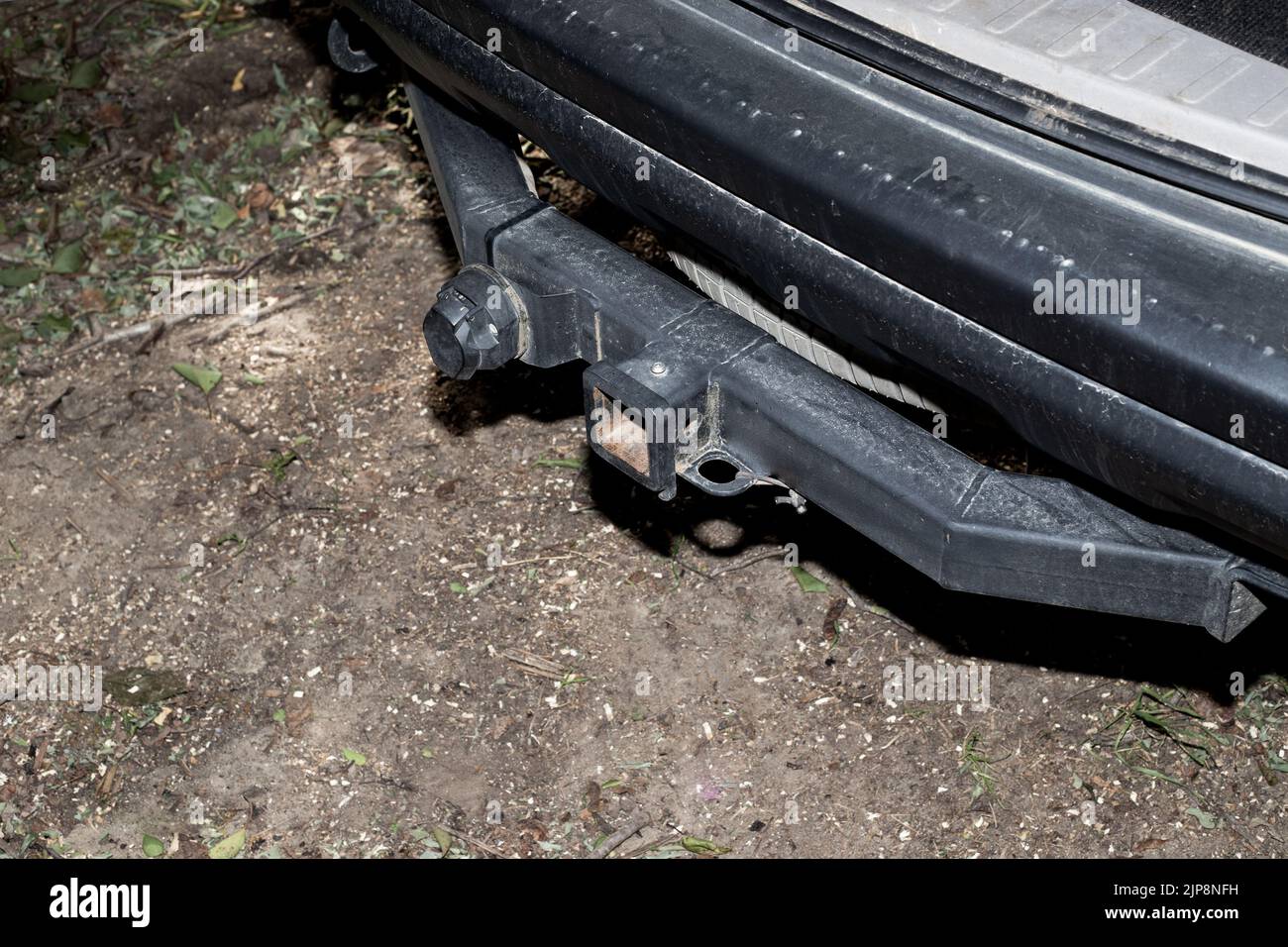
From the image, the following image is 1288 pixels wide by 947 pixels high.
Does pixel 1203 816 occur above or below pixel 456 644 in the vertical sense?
above

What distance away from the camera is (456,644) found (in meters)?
3.11

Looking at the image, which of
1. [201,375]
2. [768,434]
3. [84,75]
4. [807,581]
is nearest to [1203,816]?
[807,581]

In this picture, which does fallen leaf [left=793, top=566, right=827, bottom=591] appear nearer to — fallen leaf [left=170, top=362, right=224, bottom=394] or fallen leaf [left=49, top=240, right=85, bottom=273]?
fallen leaf [left=170, top=362, right=224, bottom=394]

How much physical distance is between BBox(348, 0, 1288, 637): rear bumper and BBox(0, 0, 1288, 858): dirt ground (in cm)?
83

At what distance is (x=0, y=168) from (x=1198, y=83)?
11.5ft

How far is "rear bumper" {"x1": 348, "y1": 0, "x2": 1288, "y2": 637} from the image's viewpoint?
1.86 meters

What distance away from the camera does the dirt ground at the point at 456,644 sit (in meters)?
2.81

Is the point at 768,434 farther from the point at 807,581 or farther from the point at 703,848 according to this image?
the point at 807,581

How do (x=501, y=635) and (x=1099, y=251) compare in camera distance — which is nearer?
(x=1099, y=251)

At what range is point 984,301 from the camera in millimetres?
1976

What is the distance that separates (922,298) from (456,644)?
142 cm

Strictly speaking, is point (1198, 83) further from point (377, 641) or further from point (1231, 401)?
point (377, 641)

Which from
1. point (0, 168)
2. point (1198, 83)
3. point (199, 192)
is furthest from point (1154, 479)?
point (0, 168)

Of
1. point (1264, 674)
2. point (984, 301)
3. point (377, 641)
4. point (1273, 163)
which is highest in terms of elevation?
point (1273, 163)
